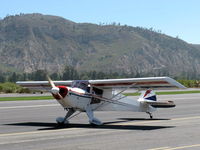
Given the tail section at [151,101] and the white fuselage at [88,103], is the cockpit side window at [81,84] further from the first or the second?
the tail section at [151,101]

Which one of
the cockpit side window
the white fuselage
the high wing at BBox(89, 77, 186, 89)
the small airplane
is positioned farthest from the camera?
the cockpit side window

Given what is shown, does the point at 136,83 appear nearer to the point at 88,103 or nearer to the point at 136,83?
the point at 136,83

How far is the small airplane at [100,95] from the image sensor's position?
54.5 feet

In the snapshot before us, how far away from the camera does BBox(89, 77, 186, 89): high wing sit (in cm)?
1691

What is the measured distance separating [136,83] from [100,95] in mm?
1655

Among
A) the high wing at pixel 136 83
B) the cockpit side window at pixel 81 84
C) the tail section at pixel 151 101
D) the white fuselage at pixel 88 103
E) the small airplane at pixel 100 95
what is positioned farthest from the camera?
the tail section at pixel 151 101

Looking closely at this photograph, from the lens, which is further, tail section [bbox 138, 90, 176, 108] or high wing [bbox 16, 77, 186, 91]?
tail section [bbox 138, 90, 176, 108]

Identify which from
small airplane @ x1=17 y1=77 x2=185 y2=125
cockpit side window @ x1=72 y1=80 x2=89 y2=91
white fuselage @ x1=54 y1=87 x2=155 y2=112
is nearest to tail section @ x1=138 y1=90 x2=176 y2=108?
small airplane @ x1=17 y1=77 x2=185 y2=125

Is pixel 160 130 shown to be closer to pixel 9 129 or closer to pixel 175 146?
pixel 175 146

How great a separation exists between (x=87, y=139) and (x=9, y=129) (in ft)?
14.1

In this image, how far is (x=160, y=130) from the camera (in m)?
15.6

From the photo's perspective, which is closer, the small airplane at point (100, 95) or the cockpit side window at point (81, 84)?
the small airplane at point (100, 95)

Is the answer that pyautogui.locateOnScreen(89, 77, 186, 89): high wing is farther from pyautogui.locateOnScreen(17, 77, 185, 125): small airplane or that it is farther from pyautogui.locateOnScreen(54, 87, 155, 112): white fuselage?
pyautogui.locateOnScreen(54, 87, 155, 112): white fuselage

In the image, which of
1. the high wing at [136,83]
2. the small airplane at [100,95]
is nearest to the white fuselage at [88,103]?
the small airplane at [100,95]
